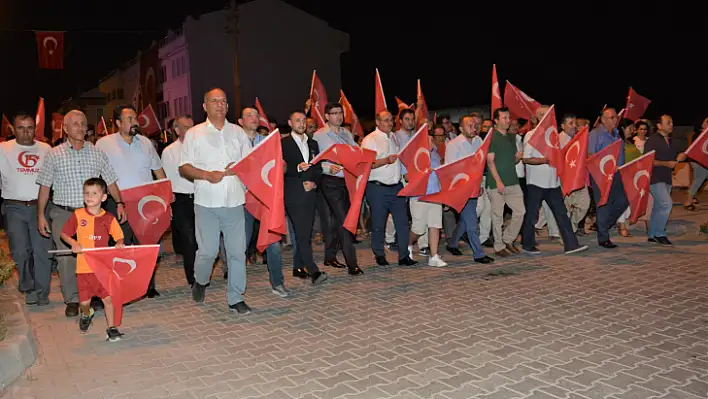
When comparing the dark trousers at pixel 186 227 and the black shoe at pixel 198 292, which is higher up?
the dark trousers at pixel 186 227

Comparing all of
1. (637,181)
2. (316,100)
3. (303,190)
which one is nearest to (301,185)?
(303,190)

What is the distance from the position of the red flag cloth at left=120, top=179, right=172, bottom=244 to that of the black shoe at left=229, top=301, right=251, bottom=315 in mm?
1838

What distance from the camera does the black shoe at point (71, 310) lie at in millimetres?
7461

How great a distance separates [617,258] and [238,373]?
6184 mm

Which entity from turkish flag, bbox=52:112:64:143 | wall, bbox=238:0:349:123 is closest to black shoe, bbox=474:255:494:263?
turkish flag, bbox=52:112:64:143

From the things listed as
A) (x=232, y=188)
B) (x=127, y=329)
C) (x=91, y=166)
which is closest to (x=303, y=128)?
(x=232, y=188)

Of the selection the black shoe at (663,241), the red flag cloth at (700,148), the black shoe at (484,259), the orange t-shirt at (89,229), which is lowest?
the black shoe at (484,259)

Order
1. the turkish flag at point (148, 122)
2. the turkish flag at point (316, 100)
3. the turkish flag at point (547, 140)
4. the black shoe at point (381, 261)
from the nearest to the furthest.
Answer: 1. the black shoe at point (381, 261)
2. the turkish flag at point (547, 140)
3. the turkish flag at point (316, 100)
4. the turkish flag at point (148, 122)

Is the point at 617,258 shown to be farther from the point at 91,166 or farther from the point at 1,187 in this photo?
the point at 1,187

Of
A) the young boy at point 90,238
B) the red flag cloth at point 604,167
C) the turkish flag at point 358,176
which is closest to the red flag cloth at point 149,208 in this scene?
the young boy at point 90,238

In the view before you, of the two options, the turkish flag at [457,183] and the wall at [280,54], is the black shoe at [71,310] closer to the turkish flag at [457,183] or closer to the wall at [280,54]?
the turkish flag at [457,183]

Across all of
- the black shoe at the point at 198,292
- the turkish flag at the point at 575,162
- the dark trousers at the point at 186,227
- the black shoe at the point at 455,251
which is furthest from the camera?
the black shoe at the point at 455,251

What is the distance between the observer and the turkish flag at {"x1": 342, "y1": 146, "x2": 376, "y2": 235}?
29.6 ft

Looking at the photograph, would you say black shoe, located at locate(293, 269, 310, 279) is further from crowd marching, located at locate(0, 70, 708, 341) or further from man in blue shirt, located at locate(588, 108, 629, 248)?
man in blue shirt, located at locate(588, 108, 629, 248)
